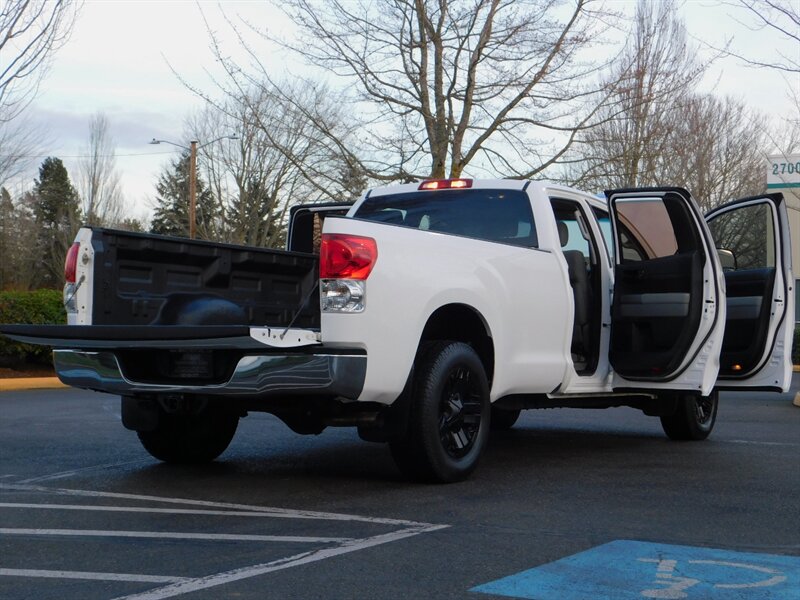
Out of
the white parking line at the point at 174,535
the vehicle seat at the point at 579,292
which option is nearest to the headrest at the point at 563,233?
the vehicle seat at the point at 579,292

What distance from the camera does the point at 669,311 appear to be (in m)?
8.30

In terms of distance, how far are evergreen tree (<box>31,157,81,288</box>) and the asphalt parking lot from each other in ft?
170

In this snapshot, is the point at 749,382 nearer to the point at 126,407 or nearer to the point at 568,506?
the point at 568,506

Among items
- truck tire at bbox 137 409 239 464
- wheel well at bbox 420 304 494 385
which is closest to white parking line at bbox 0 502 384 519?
truck tire at bbox 137 409 239 464

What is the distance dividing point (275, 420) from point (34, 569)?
21.3ft

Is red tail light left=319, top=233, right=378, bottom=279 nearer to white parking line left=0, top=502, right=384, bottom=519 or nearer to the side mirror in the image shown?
white parking line left=0, top=502, right=384, bottom=519

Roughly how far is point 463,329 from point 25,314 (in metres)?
12.4

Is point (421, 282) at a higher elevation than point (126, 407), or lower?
higher

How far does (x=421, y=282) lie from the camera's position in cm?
642

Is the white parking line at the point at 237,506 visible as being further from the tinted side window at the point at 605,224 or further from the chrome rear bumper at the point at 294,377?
the tinted side window at the point at 605,224

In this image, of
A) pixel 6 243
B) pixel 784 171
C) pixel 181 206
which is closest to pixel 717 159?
pixel 784 171

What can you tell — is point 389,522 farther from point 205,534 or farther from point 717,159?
point 717,159

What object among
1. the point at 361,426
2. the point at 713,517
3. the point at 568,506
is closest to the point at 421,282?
the point at 361,426

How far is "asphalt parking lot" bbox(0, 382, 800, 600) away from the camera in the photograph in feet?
14.2
